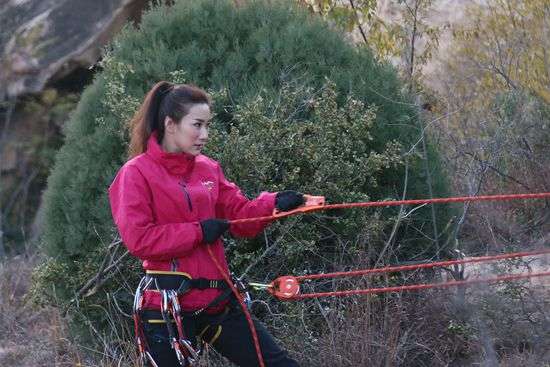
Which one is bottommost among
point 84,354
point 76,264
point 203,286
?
point 84,354

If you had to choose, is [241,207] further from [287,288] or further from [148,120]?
[148,120]

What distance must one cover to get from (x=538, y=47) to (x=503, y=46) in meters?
0.33

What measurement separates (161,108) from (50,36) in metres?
6.51

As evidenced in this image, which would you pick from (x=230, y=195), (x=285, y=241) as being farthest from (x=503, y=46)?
(x=230, y=195)

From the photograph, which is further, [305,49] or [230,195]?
[305,49]

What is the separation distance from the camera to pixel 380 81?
6.15 meters

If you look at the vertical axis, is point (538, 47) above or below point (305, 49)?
below

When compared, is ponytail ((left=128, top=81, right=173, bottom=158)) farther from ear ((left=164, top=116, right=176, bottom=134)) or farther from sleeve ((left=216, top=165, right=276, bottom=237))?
sleeve ((left=216, top=165, right=276, bottom=237))

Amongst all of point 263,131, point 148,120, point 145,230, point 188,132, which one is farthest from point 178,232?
point 263,131

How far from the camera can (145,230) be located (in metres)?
4.10

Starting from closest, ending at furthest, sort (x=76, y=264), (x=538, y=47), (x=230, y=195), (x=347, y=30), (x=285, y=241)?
(x=230, y=195), (x=285, y=241), (x=76, y=264), (x=347, y=30), (x=538, y=47)

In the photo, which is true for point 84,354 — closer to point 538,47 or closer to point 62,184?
point 62,184

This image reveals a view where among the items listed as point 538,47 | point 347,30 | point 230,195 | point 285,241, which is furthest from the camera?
point 538,47

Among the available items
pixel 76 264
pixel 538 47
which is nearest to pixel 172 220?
pixel 76 264
